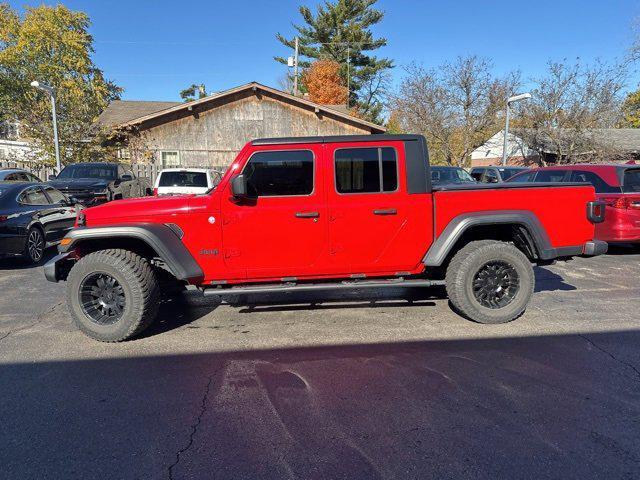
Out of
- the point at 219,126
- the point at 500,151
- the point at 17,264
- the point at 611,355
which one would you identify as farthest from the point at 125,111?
the point at 500,151

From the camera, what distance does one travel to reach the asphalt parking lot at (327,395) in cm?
235

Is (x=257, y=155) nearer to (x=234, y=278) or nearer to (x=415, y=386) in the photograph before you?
(x=234, y=278)

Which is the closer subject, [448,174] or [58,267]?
[58,267]

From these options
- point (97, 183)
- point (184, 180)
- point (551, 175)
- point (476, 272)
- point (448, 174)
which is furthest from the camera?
point (448, 174)

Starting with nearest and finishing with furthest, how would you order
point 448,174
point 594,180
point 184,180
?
point 594,180
point 184,180
point 448,174

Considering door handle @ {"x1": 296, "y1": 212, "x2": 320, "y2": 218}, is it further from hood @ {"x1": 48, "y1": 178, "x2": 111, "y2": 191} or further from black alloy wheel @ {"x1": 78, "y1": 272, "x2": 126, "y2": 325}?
hood @ {"x1": 48, "y1": 178, "x2": 111, "y2": 191}

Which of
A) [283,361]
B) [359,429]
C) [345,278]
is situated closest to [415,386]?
[359,429]

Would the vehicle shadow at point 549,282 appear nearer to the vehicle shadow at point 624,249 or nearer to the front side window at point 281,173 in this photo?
the vehicle shadow at point 624,249

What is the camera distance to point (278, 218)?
4152mm

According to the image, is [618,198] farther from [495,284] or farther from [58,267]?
[58,267]

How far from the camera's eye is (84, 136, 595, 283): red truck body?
4145mm

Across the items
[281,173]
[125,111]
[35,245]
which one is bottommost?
[35,245]

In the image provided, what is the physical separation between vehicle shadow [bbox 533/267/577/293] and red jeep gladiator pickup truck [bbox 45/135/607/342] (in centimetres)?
150

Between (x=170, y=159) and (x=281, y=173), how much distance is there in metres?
17.4
